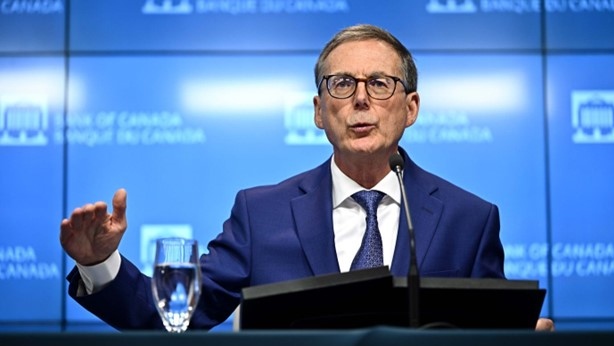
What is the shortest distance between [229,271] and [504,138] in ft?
7.47

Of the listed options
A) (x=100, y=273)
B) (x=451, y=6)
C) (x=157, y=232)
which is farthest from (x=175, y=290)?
(x=451, y=6)

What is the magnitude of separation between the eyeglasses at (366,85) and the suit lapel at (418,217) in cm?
21

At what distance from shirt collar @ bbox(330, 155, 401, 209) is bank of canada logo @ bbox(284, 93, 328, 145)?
170 cm

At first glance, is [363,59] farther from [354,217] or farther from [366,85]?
[354,217]

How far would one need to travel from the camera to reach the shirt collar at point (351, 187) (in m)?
3.00

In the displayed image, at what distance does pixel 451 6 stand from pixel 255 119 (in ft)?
3.30

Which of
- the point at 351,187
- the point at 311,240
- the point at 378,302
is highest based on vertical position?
the point at 351,187

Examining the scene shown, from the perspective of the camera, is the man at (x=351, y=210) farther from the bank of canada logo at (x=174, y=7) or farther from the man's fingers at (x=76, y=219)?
the bank of canada logo at (x=174, y=7)

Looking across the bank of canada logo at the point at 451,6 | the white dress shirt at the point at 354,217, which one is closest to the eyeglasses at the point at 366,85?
the white dress shirt at the point at 354,217

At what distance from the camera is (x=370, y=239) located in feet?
9.50

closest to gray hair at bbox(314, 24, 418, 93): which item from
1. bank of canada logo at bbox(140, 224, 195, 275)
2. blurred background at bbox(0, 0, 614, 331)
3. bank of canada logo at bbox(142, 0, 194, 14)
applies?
blurred background at bbox(0, 0, 614, 331)

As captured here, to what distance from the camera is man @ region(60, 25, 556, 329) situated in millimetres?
2865

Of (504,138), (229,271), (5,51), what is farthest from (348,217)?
(5,51)

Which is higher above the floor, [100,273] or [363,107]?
[363,107]
